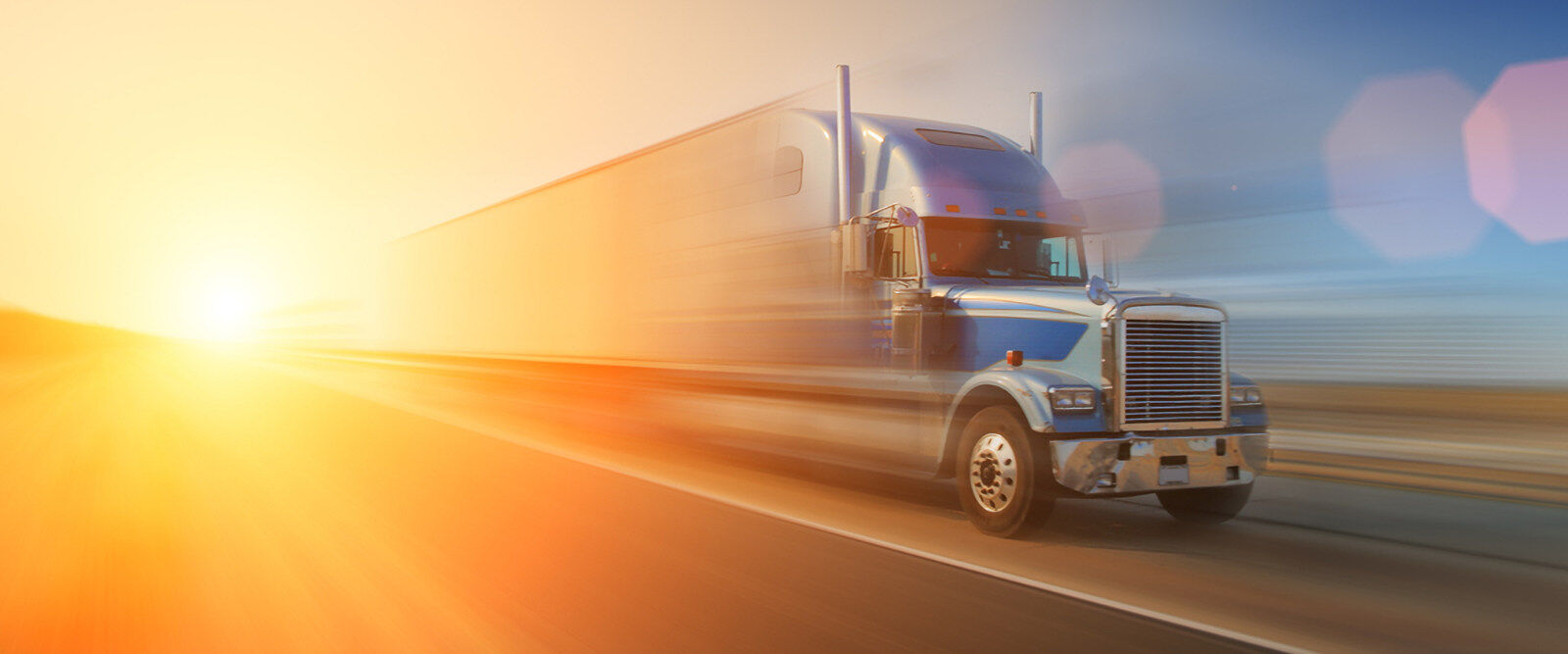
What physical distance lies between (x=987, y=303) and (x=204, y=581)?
5383 millimetres

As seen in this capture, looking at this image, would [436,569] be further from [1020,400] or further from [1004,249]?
[1004,249]

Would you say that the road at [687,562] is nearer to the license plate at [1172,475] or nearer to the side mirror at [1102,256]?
the license plate at [1172,475]

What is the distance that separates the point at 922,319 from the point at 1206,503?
2420 mm

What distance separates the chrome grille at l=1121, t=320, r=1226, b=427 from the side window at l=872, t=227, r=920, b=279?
1.98 meters

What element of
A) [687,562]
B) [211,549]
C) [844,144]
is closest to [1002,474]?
[687,562]

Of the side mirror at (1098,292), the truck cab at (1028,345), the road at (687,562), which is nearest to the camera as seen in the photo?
the road at (687,562)

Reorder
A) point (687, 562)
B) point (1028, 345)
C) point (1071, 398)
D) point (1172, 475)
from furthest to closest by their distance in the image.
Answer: point (1028, 345)
point (1172, 475)
point (1071, 398)
point (687, 562)

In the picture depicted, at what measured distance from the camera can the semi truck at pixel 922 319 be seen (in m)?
7.54

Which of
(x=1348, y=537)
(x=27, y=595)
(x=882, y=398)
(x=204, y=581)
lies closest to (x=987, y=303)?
(x=882, y=398)

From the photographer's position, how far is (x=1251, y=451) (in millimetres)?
7863


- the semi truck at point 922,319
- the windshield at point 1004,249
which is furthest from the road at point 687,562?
the windshield at point 1004,249

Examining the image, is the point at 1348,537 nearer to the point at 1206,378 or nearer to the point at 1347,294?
the point at 1206,378

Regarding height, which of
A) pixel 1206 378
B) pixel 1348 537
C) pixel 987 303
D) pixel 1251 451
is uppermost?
pixel 987 303

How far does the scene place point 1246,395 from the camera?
26.7 feet
